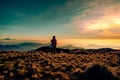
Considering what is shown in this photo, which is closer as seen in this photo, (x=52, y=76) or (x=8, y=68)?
(x=52, y=76)

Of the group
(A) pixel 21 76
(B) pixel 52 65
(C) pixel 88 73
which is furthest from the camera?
(B) pixel 52 65

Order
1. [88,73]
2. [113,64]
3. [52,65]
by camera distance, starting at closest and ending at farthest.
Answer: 1. [88,73]
2. [52,65]
3. [113,64]

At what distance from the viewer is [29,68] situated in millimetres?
23266

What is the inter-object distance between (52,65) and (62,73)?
120 inches

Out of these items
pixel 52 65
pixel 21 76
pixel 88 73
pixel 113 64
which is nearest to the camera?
pixel 21 76

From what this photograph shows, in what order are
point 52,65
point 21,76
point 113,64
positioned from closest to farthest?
point 21,76
point 52,65
point 113,64

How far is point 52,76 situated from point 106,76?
5.11 metres

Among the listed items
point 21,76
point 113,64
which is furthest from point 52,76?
point 113,64

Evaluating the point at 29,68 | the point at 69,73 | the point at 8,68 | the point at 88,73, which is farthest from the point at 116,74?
the point at 8,68

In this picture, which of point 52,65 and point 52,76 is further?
point 52,65

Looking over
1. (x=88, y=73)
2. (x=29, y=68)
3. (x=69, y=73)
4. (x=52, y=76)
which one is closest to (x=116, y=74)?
(x=88, y=73)

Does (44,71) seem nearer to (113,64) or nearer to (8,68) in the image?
(8,68)

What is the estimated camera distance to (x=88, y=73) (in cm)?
2253

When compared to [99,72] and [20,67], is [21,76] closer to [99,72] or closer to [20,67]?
[20,67]
